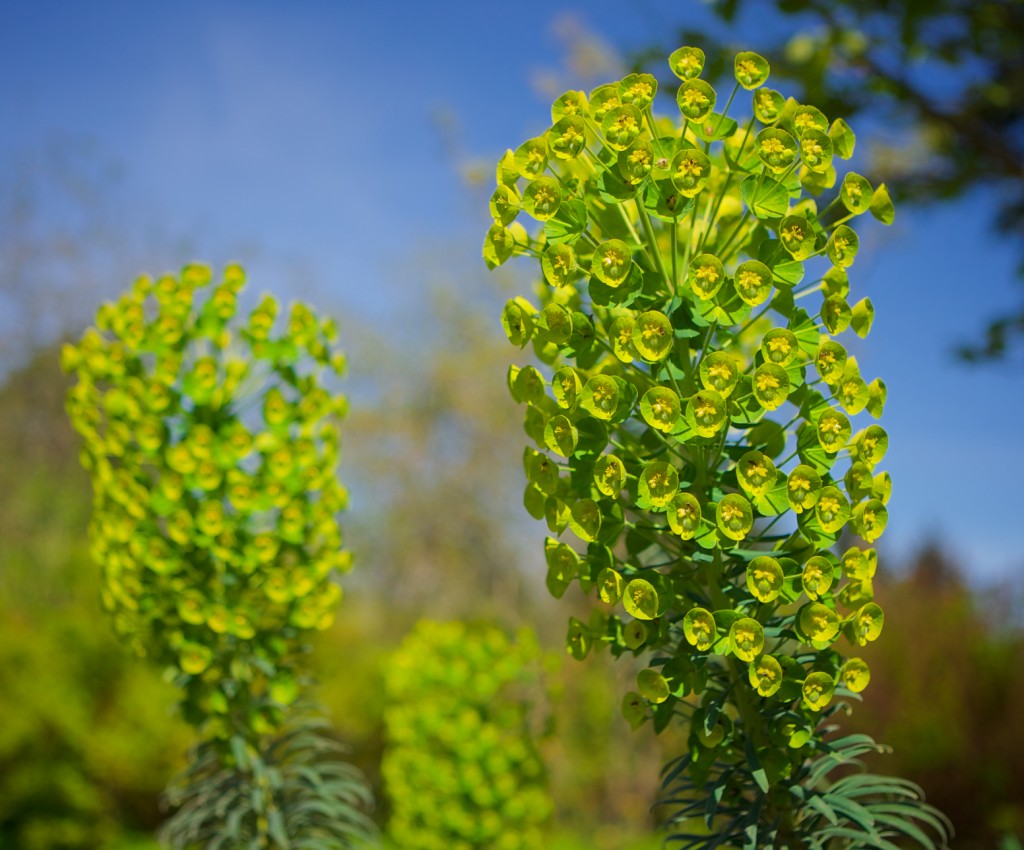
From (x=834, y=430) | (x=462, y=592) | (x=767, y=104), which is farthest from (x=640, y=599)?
(x=462, y=592)

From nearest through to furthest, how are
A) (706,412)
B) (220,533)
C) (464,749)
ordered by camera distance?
(706,412), (220,533), (464,749)

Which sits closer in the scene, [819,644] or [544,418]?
[819,644]

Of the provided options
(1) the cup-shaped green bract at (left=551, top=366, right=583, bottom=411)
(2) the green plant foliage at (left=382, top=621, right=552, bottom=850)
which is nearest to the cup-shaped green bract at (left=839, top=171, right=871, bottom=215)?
(1) the cup-shaped green bract at (left=551, top=366, right=583, bottom=411)

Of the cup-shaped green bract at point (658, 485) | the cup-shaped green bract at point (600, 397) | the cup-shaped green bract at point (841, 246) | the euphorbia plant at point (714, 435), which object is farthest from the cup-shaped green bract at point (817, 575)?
the cup-shaped green bract at point (841, 246)

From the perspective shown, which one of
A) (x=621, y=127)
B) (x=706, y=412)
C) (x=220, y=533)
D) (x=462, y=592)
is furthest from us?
(x=462, y=592)

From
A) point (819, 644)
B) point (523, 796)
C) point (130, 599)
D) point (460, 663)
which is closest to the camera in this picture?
point (819, 644)

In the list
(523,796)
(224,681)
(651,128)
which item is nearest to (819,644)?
(651,128)

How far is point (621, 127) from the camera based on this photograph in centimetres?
149

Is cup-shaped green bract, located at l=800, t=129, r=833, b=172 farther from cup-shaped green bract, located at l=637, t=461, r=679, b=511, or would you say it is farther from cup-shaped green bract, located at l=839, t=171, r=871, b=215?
cup-shaped green bract, located at l=637, t=461, r=679, b=511

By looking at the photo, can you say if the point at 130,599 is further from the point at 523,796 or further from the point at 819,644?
the point at 523,796

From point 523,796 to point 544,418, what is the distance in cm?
319

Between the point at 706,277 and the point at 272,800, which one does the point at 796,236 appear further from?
the point at 272,800

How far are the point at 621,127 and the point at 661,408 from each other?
521mm

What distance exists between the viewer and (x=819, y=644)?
4.70 feet
